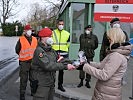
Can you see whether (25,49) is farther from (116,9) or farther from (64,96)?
(116,9)

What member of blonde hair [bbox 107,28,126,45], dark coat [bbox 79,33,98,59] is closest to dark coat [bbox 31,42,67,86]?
blonde hair [bbox 107,28,126,45]

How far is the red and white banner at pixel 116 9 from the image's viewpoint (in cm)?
930

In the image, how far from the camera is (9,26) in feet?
248

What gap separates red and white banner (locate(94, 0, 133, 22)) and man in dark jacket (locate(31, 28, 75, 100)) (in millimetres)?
4167

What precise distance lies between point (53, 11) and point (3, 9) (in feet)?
97.8

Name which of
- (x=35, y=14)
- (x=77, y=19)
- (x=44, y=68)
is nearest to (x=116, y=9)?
(x=44, y=68)

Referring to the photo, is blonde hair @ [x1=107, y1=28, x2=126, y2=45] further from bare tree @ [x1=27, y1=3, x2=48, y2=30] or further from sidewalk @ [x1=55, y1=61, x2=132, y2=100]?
bare tree @ [x1=27, y1=3, x2=48, y2=30]

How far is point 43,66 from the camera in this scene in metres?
5.38

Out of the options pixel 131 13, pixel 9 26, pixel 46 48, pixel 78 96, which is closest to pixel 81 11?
pixel 131 13

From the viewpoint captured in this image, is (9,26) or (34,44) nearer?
(34,44)

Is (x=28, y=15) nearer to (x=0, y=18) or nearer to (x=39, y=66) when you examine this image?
(x=0, y=18)

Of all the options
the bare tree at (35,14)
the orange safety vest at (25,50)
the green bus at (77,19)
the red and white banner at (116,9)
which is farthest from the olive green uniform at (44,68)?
the bare tree at (35,14)

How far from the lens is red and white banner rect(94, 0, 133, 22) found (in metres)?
9.30

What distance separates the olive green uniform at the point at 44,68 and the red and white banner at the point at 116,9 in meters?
4.26
